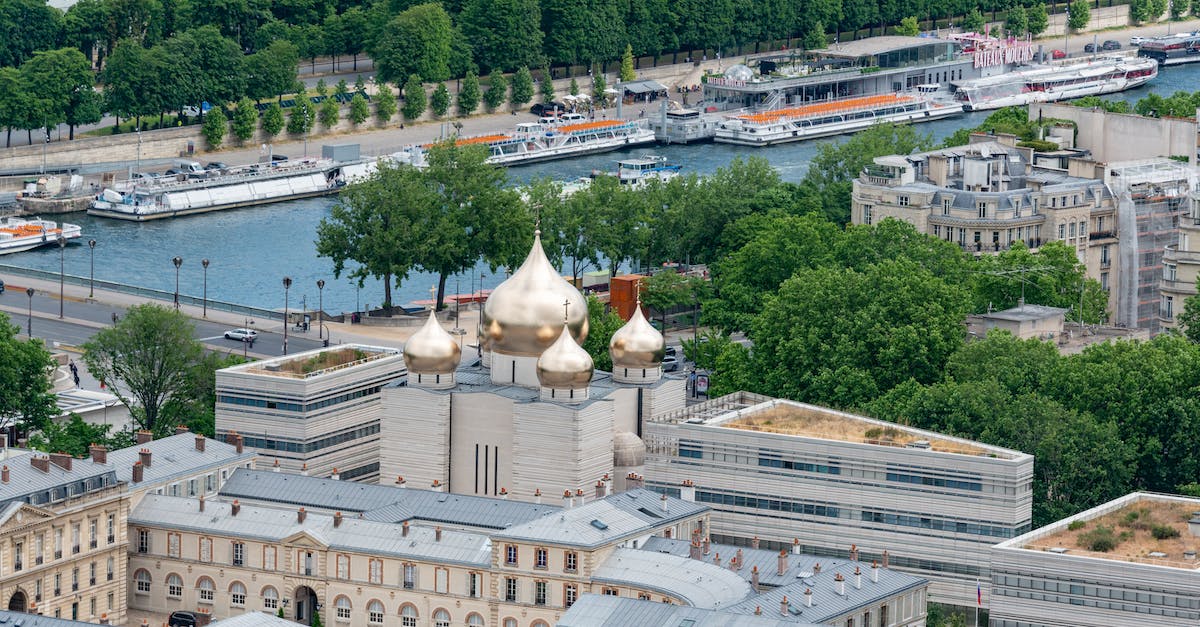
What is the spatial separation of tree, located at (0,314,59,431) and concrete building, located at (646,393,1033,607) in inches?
1223

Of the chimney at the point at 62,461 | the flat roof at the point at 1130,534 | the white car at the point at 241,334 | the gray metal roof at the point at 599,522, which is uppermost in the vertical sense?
the chimney at the point at 62,461

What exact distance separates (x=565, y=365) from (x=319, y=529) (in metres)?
12.8

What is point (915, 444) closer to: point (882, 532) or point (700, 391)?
point (882, 532)

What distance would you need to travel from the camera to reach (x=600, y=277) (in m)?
200

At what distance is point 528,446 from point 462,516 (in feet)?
22.1

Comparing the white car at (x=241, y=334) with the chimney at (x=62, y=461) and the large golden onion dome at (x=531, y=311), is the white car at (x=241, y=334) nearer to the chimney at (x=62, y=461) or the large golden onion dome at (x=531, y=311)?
the large golden onion dome at (x=531, y=311)

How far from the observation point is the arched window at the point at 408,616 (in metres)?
130

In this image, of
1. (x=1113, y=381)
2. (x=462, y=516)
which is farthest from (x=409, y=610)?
(x=1113, y=381)

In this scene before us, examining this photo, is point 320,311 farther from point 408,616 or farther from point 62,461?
point 408,616

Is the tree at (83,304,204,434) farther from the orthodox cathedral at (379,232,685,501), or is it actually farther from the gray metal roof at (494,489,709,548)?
the gray metal roof at (494,489,709,548)

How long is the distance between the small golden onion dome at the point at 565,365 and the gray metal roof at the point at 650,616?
63.4ft

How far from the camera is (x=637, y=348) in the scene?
143m

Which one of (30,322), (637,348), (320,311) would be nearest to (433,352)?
(637,348)

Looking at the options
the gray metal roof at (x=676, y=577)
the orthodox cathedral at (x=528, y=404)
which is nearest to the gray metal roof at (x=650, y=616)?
the gray metal roof at (x=676, y=577)
